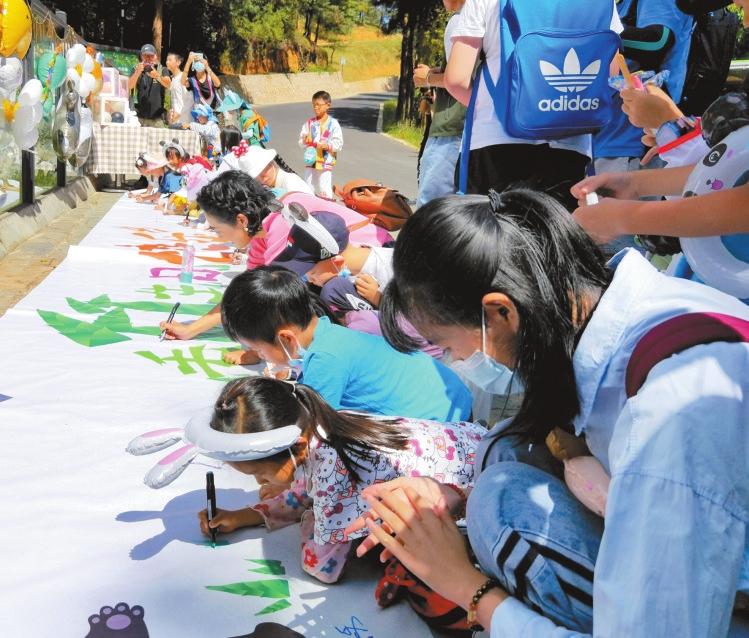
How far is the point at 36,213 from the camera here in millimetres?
5488

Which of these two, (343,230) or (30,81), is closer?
(343,230)

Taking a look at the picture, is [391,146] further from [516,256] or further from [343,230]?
[516,256]

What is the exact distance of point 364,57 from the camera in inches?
1630

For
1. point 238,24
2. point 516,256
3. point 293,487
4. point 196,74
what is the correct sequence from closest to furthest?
1. point 516,256
2. point 293,487
3. point 196,74
4. point 238,24

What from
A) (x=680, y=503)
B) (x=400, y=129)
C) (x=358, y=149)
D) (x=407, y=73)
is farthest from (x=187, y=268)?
(x=407, y=73)

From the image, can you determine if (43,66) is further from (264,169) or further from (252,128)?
(252,128)

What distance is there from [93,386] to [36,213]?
130 inches

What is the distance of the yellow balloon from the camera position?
3.80 metres

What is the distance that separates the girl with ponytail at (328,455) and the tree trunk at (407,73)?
20.0 metres

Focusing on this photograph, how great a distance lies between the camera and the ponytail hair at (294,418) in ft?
5.24

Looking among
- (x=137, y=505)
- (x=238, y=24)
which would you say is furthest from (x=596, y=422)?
(x=238, y=24)

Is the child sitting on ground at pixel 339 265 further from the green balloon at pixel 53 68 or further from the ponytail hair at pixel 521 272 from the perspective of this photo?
the green balloon at pixel 53 68

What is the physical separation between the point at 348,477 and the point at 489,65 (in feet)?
4.42

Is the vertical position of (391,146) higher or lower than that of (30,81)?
lower
